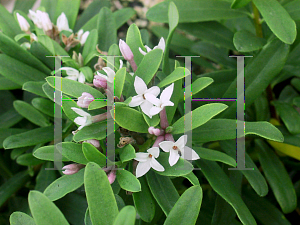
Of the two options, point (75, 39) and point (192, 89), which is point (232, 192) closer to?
point (192, 89)

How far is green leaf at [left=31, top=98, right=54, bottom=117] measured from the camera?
786 mm

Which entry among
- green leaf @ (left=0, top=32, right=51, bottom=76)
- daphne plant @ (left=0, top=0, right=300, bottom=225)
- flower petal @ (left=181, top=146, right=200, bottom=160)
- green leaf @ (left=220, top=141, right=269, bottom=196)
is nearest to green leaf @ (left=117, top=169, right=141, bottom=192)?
daphne plant @ (left=0, top=0, right=300, bottom=225)

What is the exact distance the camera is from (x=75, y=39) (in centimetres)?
84

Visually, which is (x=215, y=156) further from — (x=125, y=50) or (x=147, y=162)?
(x=125, y=50)

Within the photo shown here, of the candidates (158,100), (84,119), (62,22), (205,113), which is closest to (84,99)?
(84,119)

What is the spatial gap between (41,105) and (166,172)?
1.43 feet

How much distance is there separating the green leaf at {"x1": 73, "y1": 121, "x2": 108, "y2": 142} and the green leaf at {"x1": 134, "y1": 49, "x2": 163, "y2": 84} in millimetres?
138

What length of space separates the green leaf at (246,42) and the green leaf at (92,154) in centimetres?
48

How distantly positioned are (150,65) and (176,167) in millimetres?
227

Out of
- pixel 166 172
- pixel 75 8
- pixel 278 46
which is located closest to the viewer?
pixel 166 172

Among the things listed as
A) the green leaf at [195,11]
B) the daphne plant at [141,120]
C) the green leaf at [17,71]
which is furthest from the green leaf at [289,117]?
the green leaf at [17,71]

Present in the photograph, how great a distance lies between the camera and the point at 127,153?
1.88 feet

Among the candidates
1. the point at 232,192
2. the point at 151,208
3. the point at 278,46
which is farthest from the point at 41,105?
the point at 278,46

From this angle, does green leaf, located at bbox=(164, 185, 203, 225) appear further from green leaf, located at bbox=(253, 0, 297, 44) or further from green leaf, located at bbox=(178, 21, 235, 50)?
green leaf, located at bbox=(178, 21, 235, 50)
